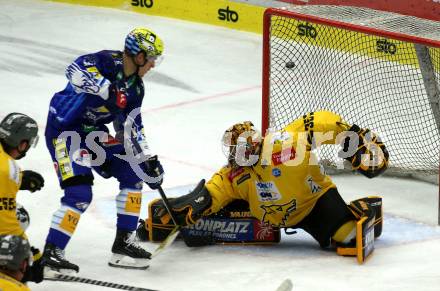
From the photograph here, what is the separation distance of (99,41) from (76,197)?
511 centimetres

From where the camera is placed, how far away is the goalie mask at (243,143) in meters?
5.95

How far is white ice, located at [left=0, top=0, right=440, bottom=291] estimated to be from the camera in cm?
580

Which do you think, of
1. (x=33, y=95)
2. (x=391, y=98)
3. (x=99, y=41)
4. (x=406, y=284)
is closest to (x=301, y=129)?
(x=406, y=284)

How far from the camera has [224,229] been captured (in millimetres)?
6246

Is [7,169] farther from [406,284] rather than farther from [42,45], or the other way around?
[42,45]

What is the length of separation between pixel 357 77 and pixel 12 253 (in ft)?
12.2

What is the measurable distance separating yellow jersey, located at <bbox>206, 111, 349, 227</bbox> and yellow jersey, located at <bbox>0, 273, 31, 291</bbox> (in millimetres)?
1857

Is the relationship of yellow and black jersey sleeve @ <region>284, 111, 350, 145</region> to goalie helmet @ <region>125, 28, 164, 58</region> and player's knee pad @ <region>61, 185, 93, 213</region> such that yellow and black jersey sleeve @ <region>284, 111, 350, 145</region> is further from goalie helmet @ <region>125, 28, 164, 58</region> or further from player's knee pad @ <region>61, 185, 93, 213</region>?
player's knee pad @ <region>61, 185, 93, 213</region>

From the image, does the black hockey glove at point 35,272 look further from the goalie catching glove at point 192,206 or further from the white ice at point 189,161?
the goalie catching glove at point 192,206

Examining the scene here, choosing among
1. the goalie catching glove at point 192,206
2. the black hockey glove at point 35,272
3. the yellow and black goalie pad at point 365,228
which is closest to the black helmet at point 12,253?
the black hockey glove at point 35,272

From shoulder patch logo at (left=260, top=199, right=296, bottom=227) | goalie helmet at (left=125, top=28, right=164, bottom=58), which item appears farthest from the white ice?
goalie helmet at (left=125, top=28, right=164, bottom=58)

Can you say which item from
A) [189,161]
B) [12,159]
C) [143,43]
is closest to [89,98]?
[143,43]

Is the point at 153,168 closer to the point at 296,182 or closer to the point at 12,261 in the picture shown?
the point at 296,182

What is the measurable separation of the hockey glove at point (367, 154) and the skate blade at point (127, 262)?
Result: 1.21 metres
